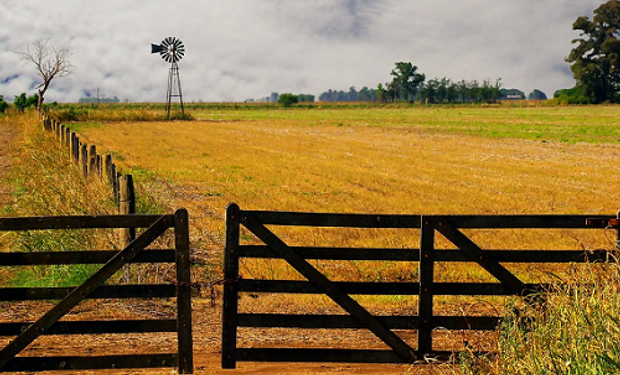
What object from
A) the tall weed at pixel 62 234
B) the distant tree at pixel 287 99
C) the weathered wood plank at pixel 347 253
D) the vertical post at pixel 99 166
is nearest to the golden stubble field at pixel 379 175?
the vertical post at pixel 99 166

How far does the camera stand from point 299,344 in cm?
791

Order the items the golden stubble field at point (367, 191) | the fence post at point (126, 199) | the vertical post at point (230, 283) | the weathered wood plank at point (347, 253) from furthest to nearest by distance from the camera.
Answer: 1. the fence post at point (126, 199)
2. the golden stubble field at point (367, 191)
3. the weathered wood plank at point (347, 253)
4. the vertical post at point (230, 283)

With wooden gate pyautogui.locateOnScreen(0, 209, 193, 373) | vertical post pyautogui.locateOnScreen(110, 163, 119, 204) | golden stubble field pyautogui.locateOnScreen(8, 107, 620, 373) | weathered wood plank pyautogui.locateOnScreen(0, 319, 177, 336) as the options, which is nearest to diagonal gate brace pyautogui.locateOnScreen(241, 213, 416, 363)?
golden stubble field pyautogui.locateOnScreen(8, 107, 620, 373)

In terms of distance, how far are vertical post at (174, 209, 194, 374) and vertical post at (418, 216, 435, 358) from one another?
226cm

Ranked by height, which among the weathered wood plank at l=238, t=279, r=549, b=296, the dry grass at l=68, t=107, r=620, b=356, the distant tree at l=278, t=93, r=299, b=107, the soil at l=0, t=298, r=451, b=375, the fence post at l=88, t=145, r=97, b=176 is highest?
the distant tree at l=278, t=93, r=299, b=107

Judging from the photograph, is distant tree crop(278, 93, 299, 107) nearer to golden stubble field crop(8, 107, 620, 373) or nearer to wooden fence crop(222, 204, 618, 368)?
golden stubble field crop(8, 107, 620, 373)

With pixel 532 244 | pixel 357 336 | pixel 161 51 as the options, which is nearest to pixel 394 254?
pixel 357 336

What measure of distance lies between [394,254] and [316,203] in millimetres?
11167

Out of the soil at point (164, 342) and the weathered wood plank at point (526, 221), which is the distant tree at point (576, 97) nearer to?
the soil at point (164, 342)

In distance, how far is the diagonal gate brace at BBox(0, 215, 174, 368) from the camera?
6180mm

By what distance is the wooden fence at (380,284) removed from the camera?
21.3 ft

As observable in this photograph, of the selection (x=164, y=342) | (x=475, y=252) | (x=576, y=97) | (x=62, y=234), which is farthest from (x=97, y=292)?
(x=576, y=97)

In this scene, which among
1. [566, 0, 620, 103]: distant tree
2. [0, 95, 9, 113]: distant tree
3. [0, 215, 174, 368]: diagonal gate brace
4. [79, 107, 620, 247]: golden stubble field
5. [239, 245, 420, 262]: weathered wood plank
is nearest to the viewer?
[0, 215, 174, 368]: diagonal gate brace

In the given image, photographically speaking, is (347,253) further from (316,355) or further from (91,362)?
(91,362)
